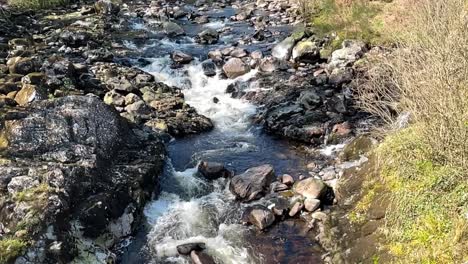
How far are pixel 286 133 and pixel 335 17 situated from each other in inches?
347

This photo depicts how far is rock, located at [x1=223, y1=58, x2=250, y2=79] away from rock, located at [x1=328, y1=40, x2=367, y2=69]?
12.2ft

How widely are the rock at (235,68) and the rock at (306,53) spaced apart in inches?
91.5

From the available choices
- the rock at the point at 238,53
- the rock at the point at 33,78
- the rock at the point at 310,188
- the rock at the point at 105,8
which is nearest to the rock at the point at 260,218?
the rock at the point at 310,188

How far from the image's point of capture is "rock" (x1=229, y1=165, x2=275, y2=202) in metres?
13.0

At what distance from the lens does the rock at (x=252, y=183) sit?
42.5 feet

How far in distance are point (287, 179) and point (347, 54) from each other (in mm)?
8432

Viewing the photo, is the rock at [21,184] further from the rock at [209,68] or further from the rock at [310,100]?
the rock at [209,68]

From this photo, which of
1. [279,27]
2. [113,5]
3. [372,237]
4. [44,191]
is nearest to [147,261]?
[44,191]

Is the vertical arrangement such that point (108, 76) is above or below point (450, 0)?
below

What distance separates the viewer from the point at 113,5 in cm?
3134

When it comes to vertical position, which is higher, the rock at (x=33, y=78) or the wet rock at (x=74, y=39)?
the rock at (x=33, y=78)

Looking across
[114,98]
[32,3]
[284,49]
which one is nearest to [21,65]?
[114,98]

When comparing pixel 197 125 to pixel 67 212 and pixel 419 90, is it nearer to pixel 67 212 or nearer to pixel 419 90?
pixel 67 212

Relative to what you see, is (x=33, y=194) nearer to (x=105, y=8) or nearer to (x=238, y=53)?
(x=238, y=53)
